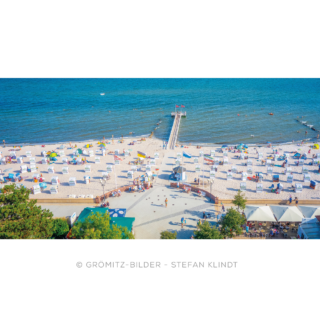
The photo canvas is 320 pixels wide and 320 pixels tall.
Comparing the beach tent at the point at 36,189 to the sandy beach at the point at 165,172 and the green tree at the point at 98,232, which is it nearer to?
the sandy beach at the point at 165,172

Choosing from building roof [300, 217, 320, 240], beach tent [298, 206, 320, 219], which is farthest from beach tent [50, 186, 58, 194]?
beach tent [298, 206, 320, 219]

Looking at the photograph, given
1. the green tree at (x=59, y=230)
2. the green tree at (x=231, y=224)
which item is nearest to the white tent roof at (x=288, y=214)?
the green tree at (x=231, y=224)

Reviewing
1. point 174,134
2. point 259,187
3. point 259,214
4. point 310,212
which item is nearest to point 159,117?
point 174,134

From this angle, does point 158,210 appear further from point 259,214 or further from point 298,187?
point 298,187

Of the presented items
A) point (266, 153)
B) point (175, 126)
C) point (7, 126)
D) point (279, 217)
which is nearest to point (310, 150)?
point (266, 153)

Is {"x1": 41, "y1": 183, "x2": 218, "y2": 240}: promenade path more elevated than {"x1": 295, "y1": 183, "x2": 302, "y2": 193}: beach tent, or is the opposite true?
{"x1": 295, "y1": 183, "x2": 302, "y2": 193}: beach tent

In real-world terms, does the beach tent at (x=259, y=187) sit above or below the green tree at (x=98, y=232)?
above

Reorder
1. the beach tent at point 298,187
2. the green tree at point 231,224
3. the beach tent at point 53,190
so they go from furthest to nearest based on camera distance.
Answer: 1. the beach tent at point 53,190
2. the beach tent at point 298,187
3. the green tree at point 231,224

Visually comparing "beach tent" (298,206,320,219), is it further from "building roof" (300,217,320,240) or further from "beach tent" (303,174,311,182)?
"beach tent" (303,174,311,182)
